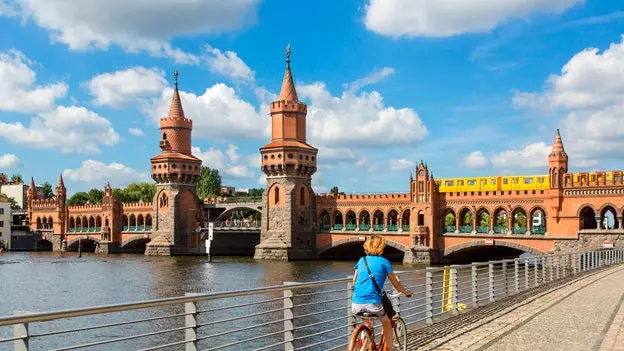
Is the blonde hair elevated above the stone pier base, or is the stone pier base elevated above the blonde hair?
the blonde hair

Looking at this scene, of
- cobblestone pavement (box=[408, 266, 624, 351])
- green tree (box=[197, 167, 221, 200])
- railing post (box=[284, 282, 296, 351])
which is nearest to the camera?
railing post (box=[284, 282, 296, 351])

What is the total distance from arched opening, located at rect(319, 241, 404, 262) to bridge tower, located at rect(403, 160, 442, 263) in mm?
8791

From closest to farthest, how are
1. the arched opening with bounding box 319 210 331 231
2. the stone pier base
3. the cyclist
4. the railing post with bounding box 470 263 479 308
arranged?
1. the cyclist
2. the railing post with bounding box 470 263 479 308
3. the stone pier base
4. the arched opening with bounding box 319 210 331 231

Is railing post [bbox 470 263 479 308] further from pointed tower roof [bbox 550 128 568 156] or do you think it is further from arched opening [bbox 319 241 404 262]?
arched opening [bbox 319 241 404 262]

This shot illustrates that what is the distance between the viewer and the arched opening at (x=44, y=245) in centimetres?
11700

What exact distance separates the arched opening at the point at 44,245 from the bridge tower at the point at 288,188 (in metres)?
56.8

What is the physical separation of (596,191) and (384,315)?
5434 centimetres

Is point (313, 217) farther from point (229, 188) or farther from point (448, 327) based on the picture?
point (229, 188)

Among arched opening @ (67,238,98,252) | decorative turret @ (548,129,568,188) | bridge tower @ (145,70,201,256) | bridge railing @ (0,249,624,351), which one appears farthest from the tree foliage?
bridge railing @ (0,249,624,351)

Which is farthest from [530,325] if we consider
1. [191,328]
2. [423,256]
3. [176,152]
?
[176,152]

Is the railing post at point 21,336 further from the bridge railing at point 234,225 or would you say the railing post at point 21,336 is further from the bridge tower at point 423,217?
the bridge railing at point 234,225

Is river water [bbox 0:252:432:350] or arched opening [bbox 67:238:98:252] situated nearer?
river water [bbox 0:252:432:350]

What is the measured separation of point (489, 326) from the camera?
49.3 ft

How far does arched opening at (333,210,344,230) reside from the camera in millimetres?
77438
